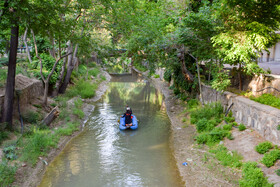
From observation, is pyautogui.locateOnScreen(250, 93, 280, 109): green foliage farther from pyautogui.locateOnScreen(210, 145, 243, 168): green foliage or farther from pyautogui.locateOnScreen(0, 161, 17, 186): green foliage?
pyautogui.locateOnScreen(0, 161, 17, 186): green foliage

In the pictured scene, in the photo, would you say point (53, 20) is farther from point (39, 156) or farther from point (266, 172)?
point (266, 172)

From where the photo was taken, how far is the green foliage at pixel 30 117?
1245 centimetres

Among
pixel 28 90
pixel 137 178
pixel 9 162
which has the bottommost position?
pixel 137 178

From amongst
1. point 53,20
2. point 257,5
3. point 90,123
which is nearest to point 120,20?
point 53,20

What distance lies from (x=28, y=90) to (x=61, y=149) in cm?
460

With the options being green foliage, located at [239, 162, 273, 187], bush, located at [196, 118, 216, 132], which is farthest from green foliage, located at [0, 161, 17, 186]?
bush, located at [196, 118, 216, 132]

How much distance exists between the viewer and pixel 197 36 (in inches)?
548

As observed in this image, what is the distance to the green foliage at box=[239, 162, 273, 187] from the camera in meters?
7.25

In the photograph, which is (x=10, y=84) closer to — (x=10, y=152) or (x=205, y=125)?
(x=10, y=152)

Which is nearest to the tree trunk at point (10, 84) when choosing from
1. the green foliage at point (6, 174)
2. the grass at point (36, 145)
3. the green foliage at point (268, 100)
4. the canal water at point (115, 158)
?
the grass at point (36, 145)

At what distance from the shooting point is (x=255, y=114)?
32.6 ft

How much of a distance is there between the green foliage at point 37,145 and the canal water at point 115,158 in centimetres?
69

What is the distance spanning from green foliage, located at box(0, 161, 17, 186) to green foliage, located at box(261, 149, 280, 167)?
8136mm

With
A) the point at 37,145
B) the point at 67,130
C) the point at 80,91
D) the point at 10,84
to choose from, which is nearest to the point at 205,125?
the point at 67,130
